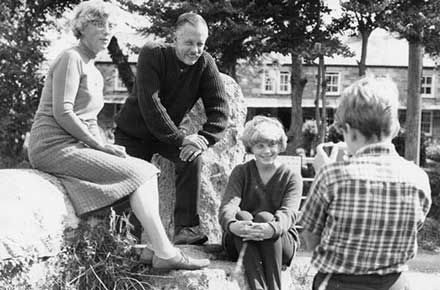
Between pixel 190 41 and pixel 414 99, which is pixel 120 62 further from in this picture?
pixel 190 41

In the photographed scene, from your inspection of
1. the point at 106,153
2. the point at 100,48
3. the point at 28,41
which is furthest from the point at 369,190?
the point at 28,41

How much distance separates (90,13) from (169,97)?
93cm

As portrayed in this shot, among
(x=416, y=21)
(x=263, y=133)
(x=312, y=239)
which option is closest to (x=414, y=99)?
(x=416, y=21)

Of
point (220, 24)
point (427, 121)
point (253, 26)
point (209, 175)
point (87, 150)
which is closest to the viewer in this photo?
point (87, 150)

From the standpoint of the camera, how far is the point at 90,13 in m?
4.07

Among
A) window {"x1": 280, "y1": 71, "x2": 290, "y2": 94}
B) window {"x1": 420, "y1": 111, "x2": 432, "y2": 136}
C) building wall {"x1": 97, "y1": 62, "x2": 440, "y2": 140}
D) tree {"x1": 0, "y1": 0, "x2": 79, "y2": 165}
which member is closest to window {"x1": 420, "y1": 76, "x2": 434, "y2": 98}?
window {"x1": 420, "y1": 111, "x2": 432, "y2": 136}

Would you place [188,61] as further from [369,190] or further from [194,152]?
[369,190]

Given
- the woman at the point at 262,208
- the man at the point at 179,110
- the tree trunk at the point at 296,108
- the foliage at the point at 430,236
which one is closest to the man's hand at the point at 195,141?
the man at the point at 179,110

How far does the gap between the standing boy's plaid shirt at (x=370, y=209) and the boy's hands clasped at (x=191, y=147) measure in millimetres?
2182

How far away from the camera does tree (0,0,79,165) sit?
47.5ft

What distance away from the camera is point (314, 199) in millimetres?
2455

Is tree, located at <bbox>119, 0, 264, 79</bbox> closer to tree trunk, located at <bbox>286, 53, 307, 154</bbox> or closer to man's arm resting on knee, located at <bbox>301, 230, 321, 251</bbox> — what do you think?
tree trunk, located at <bbox>286, 53, 307, 154</bbox>

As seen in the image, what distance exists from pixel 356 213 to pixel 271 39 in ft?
33.8

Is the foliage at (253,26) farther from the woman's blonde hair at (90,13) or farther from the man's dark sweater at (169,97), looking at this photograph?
the woman's blonde hair at (90,13)
